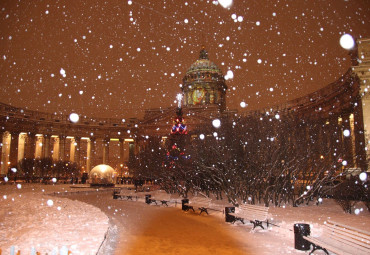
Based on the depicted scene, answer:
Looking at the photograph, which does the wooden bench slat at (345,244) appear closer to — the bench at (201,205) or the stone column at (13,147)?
the bench at (201,205)

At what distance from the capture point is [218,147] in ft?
72.7

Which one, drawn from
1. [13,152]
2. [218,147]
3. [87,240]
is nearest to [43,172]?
[13,152]

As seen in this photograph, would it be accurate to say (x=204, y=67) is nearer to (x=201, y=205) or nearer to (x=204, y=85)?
(x=204, y=85)

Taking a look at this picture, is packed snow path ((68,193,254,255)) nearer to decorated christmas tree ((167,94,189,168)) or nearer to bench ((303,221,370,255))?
bench ((303,221,370,255))

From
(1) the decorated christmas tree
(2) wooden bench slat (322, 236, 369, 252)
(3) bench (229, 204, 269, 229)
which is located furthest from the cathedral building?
(2) wooden bench slat (322, 236, 369, 252)

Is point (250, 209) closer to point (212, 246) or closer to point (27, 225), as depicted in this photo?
point (212, 246)

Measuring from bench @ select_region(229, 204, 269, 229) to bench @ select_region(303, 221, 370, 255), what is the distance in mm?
3108

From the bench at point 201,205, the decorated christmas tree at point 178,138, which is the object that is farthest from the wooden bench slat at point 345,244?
the decorated christmas tree at point 178,138

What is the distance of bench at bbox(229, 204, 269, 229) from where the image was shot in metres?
12.4

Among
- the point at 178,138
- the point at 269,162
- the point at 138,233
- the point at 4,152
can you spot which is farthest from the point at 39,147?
the point at 138,233

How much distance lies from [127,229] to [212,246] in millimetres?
4307

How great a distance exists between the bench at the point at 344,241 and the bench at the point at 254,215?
10.2ft

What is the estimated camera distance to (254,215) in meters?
13.0

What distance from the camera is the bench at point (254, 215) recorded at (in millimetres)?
12429
